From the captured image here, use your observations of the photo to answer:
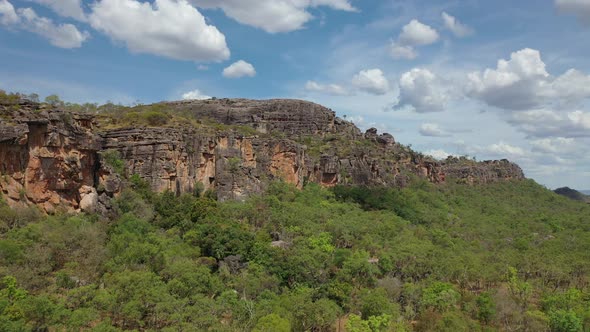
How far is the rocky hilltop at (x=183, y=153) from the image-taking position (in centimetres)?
3400

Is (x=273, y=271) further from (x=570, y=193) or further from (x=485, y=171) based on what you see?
(x=570, y=193)

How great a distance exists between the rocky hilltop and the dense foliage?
262cm

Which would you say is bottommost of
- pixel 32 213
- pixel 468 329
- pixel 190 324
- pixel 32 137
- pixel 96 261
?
pixel 468 329

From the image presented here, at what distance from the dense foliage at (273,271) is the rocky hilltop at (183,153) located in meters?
2.62

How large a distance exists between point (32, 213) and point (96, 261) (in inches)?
302

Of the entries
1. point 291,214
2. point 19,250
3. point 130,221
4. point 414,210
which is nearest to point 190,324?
point 19,250

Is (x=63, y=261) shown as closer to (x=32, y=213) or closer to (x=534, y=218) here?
(x=32, y=213)

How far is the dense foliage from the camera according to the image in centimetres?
2575

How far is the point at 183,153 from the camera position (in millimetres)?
50500

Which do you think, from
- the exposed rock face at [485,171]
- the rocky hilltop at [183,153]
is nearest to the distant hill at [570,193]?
the exposed rock face at [485,171]

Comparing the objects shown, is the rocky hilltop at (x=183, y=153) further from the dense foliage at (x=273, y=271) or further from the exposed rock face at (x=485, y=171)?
the exposed rock face at (x=485, y=171)

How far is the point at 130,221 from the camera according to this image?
37.8m

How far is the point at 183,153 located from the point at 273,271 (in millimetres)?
20498

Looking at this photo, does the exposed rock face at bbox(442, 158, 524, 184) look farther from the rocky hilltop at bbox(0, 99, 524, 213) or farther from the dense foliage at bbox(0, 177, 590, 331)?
the dense foliage at bbox(0, 177, 590, 331)
